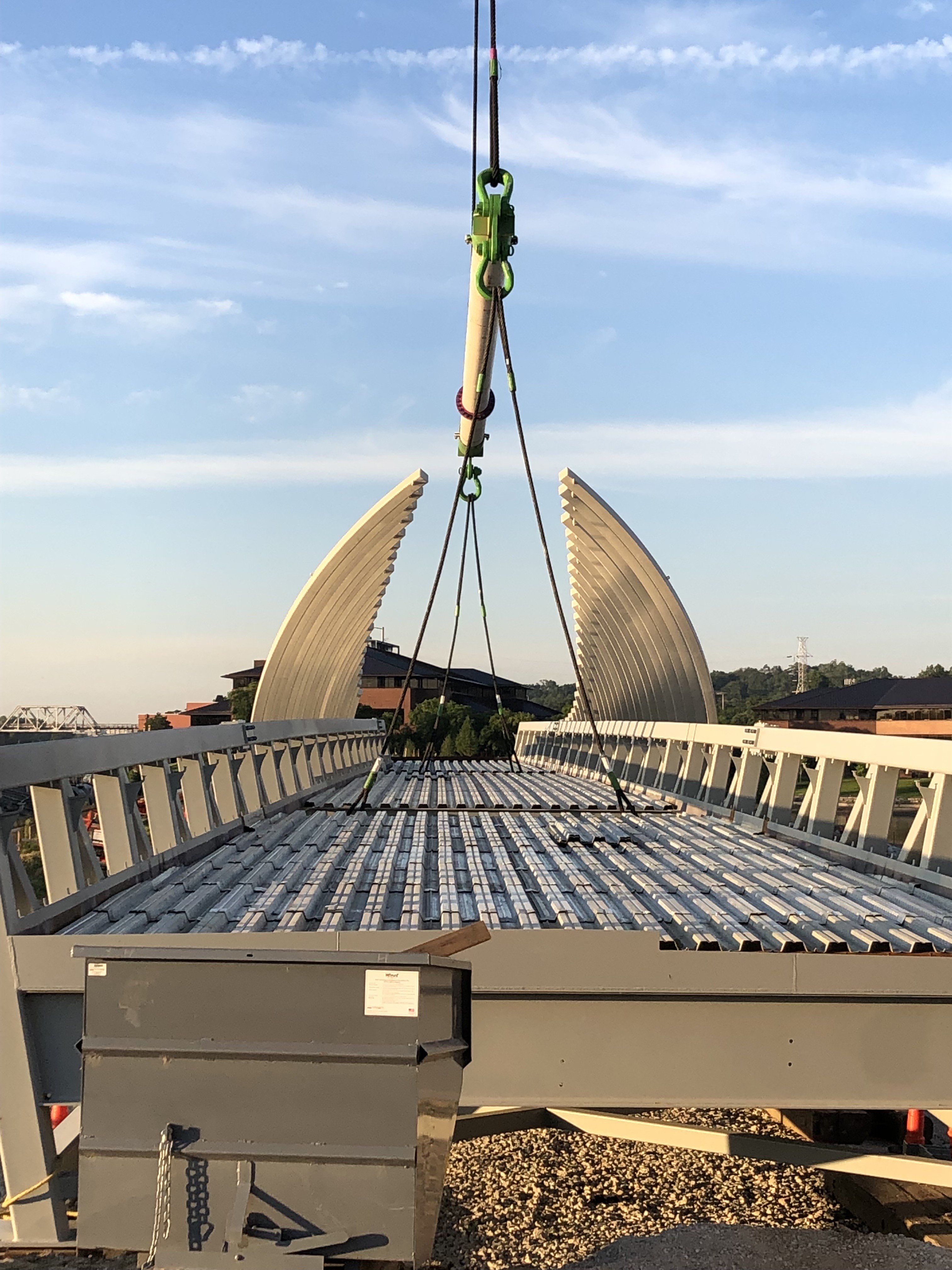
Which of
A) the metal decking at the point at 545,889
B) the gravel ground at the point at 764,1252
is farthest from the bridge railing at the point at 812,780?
the gravel ground at the point at 764,1252

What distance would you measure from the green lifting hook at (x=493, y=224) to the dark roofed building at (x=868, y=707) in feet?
155

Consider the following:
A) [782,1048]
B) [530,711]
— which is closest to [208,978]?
[782,1048]

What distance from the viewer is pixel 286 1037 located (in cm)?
434

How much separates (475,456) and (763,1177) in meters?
11.2

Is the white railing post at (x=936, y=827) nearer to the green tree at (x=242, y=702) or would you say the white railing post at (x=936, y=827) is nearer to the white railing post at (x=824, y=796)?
the white railing post at (x=824, y=796)

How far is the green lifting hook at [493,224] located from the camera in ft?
34.2

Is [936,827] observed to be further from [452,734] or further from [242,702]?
[242,702]

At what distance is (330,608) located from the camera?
21.5 metres

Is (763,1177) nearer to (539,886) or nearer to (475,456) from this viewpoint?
(539,886)

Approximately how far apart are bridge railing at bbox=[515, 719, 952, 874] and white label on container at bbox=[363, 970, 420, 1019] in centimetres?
442

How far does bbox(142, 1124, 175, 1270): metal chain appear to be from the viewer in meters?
4.25

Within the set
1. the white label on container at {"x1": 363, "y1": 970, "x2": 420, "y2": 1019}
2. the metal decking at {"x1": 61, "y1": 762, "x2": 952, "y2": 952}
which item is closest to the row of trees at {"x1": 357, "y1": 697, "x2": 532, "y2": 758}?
the metal decking at {"x1": 61, "y1": 762, "x2": 952, "y2": 952}

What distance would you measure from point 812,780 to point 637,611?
11.4m

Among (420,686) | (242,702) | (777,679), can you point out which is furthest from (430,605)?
(777,679)
